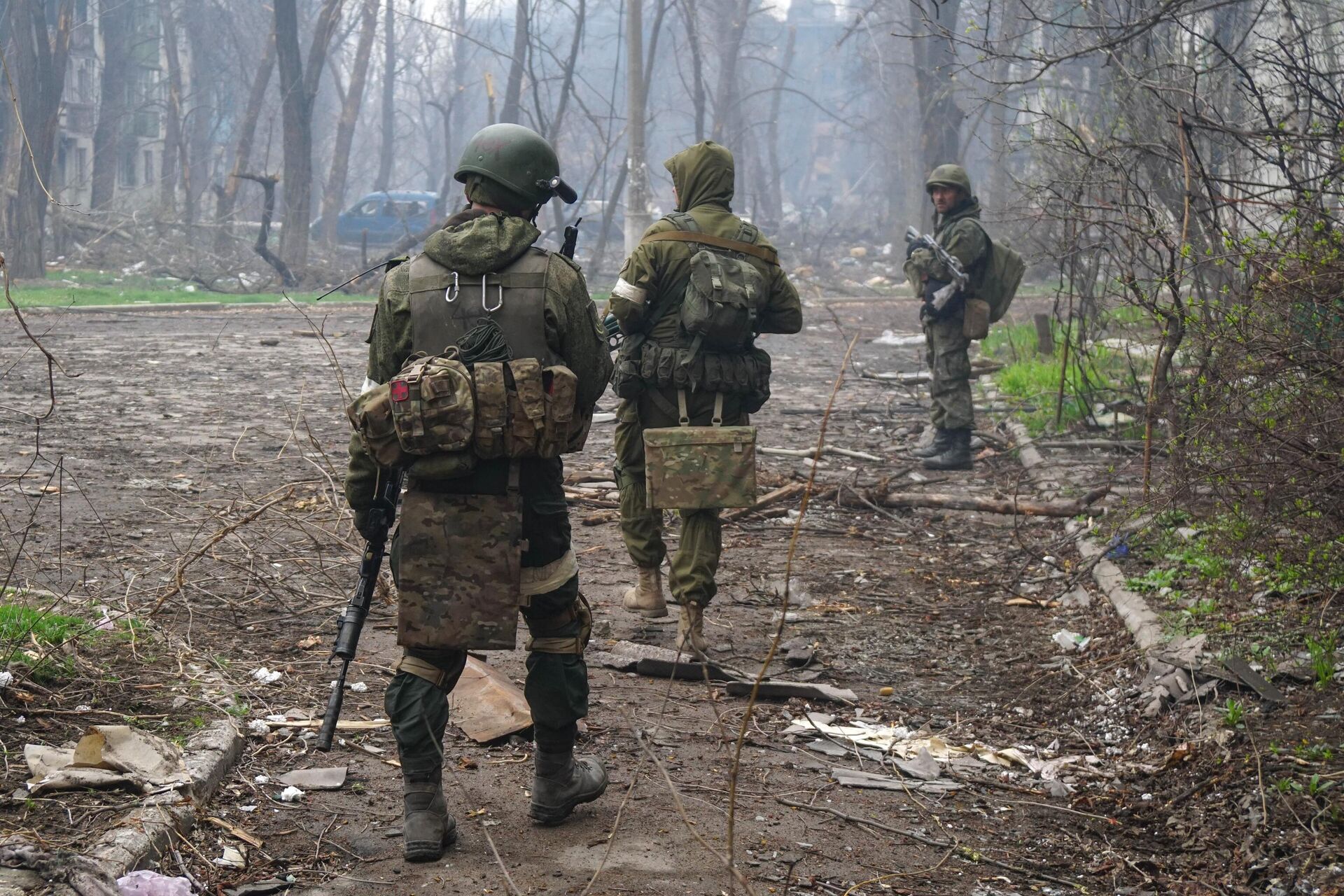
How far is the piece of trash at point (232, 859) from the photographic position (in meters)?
3.46

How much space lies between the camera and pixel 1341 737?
4184mm

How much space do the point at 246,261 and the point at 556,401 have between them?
95.0 feet

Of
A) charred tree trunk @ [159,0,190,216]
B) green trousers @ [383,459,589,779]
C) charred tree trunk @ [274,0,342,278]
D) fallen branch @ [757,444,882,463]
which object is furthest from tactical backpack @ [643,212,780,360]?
charred tree trunk @ [159,0,190,216]

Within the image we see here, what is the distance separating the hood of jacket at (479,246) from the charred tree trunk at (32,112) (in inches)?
954

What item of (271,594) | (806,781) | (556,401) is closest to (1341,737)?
(806,781)

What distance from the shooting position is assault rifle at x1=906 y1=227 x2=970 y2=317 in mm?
9836

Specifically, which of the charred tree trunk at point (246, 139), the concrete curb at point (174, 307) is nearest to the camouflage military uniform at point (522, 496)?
the concrete curb at point (174, 307)

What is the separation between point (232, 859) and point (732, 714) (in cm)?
204

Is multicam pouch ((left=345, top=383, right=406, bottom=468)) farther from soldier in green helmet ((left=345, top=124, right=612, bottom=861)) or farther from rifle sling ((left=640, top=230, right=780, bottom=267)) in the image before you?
rifle sling ((left=640, top=230, right=780, bottom=267))

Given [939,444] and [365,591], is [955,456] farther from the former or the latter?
[365,591]

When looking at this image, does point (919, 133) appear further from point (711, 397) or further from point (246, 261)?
point (711, 397)

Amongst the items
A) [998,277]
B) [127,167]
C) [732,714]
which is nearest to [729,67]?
[127,167]

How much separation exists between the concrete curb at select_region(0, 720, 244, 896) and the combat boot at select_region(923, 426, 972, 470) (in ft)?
22.5

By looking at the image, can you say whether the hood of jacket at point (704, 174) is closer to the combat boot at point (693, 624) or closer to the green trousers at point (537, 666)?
the combat boot at point (693, 624)
